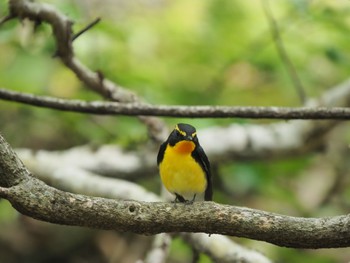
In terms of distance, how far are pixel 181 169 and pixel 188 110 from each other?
0.44 meters

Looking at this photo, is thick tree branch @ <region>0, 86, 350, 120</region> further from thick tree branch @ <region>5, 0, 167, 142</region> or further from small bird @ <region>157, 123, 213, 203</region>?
thick tree branch @ <region>5, 0, 167, 142</region>

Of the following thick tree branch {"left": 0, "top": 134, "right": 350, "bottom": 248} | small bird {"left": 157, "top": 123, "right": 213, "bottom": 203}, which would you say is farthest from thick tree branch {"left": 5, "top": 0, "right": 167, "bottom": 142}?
thick tree branch {"left": 0, "top": 134, "right": 350, "bottom": 248}

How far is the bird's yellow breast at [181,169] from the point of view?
4.09 meters

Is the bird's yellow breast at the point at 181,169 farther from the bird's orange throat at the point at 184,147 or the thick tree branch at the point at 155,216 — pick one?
the thick tree branch at the point at 155,216

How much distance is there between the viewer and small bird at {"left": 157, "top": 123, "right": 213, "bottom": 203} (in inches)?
160

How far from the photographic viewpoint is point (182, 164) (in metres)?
4.09

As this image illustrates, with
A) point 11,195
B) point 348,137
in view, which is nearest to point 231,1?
point 348,137

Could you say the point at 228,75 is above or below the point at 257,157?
above

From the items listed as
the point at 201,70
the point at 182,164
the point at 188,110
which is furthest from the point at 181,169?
the point at 201,70

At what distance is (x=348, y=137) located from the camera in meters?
7.48

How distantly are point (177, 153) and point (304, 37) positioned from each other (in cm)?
257

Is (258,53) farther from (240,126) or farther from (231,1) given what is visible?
(231,1)

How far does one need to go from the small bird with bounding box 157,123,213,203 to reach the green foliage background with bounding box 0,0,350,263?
0.81 metres

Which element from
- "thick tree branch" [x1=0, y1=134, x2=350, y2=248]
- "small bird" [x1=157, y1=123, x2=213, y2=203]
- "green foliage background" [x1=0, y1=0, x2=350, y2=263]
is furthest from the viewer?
"green foliage background" [x1=0, y1=0, x2=350, y2=263]
